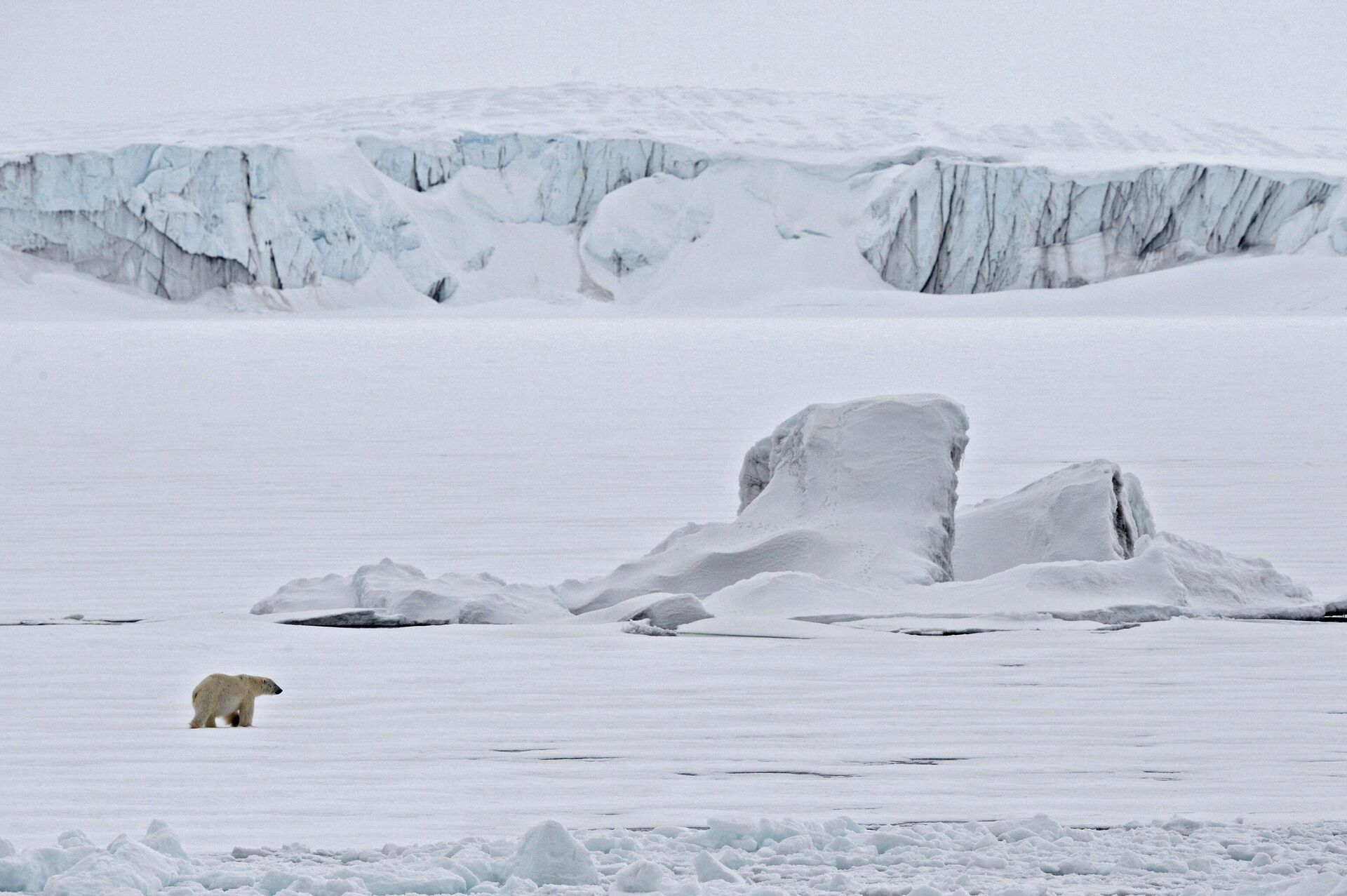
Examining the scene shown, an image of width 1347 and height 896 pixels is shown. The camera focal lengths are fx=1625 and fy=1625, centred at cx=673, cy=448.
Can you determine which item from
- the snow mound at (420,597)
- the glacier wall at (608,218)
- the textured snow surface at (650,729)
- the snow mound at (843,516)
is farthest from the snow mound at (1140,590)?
the glacier wall at (608,218)

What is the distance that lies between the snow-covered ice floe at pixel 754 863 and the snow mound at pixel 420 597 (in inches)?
108

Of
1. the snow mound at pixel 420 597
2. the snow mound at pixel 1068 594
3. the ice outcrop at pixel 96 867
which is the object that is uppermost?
the snow mound at pixel 1068 594

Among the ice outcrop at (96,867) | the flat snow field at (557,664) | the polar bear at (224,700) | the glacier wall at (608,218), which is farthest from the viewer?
the glacier wall at (608,218)

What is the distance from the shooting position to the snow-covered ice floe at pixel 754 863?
287 centimetres

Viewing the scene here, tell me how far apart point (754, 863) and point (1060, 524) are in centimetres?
398

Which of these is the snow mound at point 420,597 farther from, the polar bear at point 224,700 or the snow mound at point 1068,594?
the polar bear at point 224,700

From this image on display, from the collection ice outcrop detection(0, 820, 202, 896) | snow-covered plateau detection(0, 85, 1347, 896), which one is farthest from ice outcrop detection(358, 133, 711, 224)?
ice outcrop detection(0, 820, 202, 896)

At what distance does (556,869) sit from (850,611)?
301 centimetres

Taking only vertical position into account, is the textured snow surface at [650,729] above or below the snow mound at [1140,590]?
below

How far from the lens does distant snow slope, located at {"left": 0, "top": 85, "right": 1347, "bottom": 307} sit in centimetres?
5112

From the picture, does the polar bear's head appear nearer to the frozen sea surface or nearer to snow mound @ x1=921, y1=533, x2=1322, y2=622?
the frozen sea surface

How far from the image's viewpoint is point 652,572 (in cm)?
661

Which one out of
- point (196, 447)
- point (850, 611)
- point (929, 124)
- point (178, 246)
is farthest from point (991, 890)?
point (929, 124)

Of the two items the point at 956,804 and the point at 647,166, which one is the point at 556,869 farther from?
the point at 647,166
